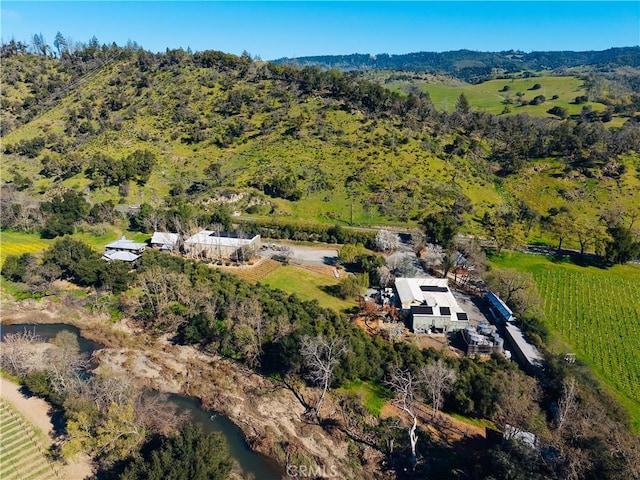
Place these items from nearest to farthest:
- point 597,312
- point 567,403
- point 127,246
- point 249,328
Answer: point 567,403 < point 249,328 < point 597,312 < point 127,246

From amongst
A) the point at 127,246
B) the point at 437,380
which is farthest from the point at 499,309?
the point at 127,246

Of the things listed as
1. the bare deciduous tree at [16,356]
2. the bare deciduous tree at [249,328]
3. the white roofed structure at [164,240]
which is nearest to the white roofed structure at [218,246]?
the white roofed structure at [164,240]

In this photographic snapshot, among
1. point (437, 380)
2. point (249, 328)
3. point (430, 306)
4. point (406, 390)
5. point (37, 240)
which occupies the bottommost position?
point (430, 306)

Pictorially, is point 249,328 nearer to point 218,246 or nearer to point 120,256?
point 218,246

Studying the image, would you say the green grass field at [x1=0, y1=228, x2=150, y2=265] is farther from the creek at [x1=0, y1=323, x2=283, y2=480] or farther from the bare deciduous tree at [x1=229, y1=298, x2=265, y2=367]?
the bare deciduous tree at [x1=229, y1=298, x2=265, y2=367]

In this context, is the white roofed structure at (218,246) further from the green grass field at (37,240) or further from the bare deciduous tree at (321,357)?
the bare deciduous tree at (321,357)

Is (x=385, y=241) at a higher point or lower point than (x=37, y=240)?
lower
